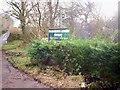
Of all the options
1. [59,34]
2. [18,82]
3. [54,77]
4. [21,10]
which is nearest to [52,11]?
[21,10]

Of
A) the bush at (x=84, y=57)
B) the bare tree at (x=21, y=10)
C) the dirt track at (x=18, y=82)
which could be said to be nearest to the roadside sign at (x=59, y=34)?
the bush at (x=84, y=57)

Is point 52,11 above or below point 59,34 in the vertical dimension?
above

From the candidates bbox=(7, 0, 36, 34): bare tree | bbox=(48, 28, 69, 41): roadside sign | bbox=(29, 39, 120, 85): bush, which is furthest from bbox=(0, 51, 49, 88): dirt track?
bbox=(7, 0, 36, 34): bare tree

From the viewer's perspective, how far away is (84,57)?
197 inches

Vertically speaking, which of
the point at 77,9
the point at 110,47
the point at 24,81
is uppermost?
the point at 77,9

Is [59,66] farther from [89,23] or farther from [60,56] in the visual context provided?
[89,23]

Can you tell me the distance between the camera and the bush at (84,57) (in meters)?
4.26

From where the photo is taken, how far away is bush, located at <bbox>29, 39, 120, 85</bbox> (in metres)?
4.26

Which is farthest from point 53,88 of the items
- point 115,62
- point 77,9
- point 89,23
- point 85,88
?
point 77,9

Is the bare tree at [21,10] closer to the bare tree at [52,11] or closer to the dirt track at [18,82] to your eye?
the bare tree at [52,11]

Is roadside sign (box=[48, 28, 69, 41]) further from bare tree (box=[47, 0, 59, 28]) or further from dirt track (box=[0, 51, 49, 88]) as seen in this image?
bare tree (box=[47, 0, 59, 28])

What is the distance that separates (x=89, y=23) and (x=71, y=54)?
22.0ft

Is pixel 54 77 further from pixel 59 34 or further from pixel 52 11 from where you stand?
pixel 52 11

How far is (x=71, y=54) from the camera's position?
580cm
